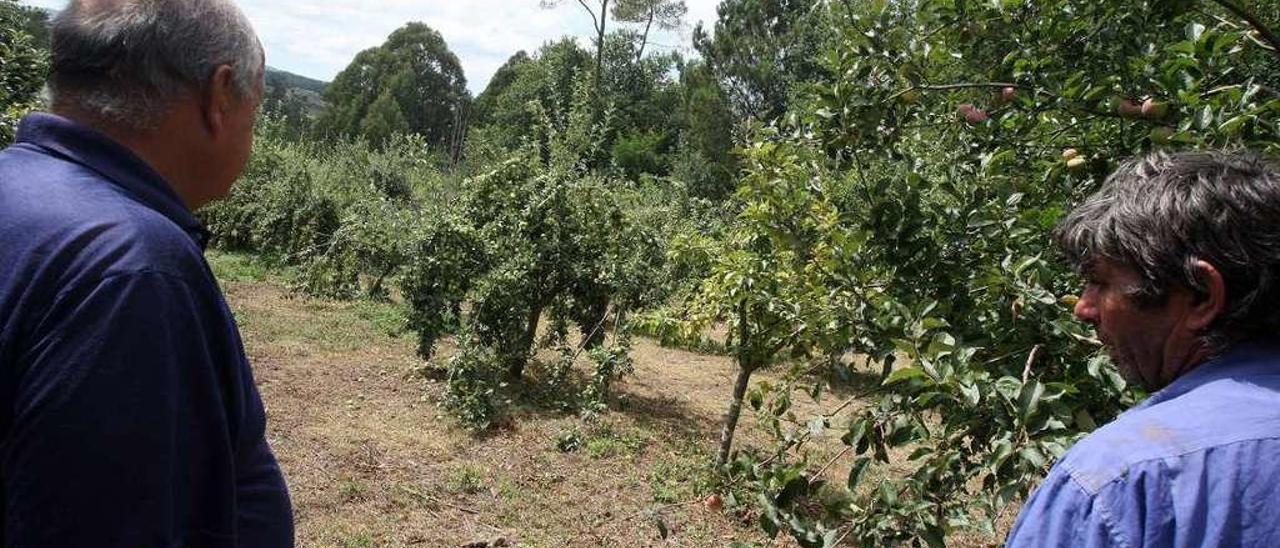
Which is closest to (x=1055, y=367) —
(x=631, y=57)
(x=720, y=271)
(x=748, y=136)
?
(x=748, y=136)

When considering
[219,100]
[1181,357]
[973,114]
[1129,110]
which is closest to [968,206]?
[973,114]

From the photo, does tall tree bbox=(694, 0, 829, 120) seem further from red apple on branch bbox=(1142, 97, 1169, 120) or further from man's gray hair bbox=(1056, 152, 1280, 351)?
man's gray hair bbox=(1056, 152, 1280, 351)

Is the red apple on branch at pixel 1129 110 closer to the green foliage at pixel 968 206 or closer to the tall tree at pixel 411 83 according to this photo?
the green foliage at pixel 968 206

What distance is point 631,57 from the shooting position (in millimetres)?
35188

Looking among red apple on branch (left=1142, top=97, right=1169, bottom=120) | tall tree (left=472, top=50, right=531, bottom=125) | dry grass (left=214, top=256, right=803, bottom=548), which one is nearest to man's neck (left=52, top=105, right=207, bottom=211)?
red apple on branch (left=1142, top=97, right=1169, bottom=120)

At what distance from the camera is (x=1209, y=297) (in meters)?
1.05

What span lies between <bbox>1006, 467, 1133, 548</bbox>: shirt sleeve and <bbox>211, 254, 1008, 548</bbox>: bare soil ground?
1610mm

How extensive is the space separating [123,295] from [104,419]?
140 millimetres

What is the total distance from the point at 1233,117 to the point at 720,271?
384 cm

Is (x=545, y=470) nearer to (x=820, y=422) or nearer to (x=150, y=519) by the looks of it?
(x=820, y=422)

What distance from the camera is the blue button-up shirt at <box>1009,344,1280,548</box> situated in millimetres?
921

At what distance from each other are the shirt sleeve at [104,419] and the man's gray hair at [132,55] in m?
0.29

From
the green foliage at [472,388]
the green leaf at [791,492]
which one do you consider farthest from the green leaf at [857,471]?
the green foliage at [472,388]

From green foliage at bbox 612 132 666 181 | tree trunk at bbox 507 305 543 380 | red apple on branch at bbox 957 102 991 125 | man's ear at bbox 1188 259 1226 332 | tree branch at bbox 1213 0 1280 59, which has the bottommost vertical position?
tree trunk at bbox 507 305 543 380
